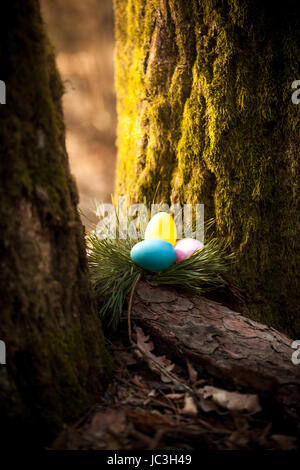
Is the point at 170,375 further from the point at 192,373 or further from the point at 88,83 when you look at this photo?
the point at 88,83

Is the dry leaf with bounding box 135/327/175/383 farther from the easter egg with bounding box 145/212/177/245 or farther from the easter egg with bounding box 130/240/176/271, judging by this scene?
the easter egg with bounding box 145/212/177/245

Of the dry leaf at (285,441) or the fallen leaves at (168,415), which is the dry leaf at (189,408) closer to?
the fallen leaves at (168,415)

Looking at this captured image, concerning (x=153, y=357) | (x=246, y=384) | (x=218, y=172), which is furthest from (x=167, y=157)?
(x=246, y=384)

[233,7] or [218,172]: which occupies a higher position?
[233,7]

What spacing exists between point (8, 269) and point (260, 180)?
4.96 feet

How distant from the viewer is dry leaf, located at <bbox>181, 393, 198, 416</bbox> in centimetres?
98

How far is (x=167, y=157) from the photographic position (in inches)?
86.4

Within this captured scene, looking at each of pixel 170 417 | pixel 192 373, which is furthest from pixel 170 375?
pixel 170 417

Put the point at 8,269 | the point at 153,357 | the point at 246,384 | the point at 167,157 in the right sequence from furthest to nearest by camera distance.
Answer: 1. the point at 167,157
2. the point at 153,357
3. the point at 246,384
4. the point at 8,269

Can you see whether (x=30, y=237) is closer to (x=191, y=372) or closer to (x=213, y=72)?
(x=191, y=372)

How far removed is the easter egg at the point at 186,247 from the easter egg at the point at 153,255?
13 cm

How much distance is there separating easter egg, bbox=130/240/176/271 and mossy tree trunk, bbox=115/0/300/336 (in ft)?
1.66

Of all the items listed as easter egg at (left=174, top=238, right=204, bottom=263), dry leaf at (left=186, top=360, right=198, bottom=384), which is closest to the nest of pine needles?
easter egg at (left=174, top=238, right=204, bottom=263)

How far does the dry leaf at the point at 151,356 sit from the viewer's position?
3.85 ft
